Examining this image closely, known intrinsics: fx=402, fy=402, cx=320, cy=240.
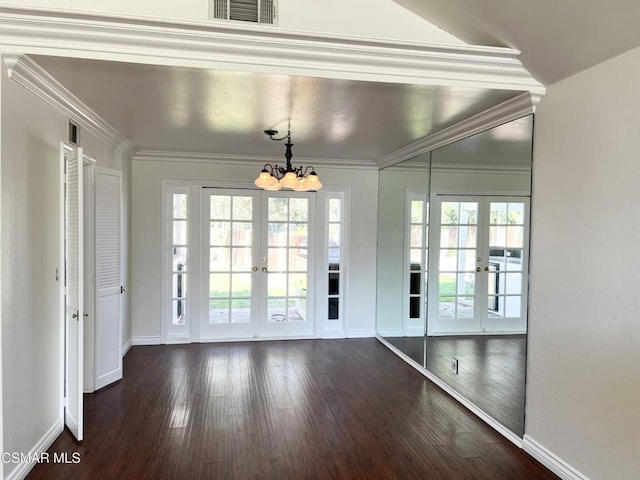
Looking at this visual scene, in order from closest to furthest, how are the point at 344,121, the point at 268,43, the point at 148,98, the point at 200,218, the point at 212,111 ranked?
1. the point at 268,43
2. the point at 148,98
3. the point at 212,111
4. the point at 344,121
5. the point at 200,218

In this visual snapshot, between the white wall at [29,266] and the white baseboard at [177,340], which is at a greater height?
the white wall at [29,266]

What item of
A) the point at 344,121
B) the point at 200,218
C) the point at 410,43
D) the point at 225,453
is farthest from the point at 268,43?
the point at 200,218

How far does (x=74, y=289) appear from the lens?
Result: 2.87m

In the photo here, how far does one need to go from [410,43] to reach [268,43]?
816 millimetres

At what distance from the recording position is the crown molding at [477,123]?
2717 mm

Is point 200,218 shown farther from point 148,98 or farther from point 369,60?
point 369,60

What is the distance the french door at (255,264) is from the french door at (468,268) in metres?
1.74

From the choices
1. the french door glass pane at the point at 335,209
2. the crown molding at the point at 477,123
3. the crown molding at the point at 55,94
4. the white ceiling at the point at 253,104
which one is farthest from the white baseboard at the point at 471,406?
the crown molding at the point at 55,94

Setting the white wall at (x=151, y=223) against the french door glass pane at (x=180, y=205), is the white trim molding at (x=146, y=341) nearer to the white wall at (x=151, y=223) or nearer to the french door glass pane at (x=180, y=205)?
the white wall at (x=151, y=223)

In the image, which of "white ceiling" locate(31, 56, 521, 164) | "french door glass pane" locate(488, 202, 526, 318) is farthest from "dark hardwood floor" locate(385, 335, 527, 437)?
"white ceiling" locate(31, 56, 521, 164)

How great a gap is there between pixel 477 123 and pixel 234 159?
122 inches

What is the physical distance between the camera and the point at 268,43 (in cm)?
224

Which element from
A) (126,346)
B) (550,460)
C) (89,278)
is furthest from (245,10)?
(126,346)

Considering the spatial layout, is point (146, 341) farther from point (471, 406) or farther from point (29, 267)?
point (471, 406)
